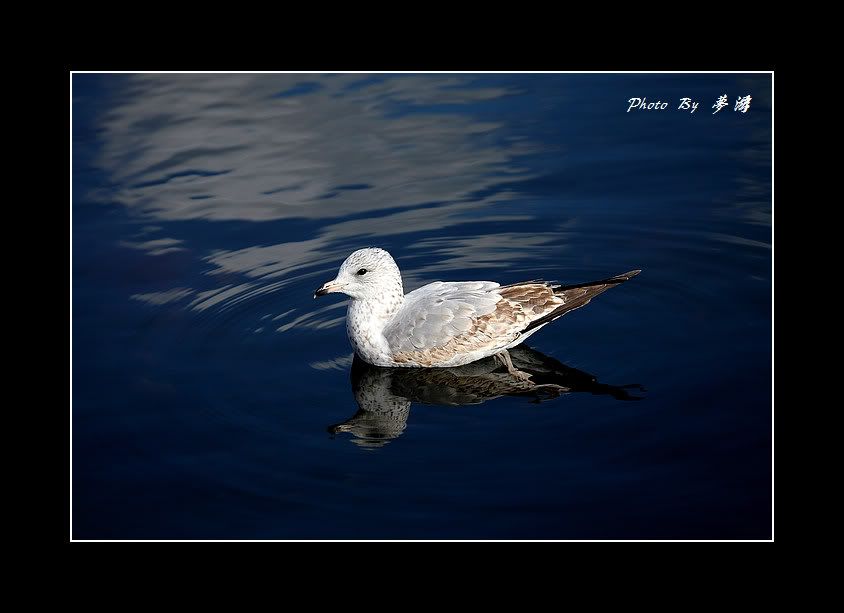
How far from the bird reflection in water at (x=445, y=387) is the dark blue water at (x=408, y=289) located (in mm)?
36

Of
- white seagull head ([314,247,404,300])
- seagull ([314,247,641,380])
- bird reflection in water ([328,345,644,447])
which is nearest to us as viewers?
bird reflection in water ([328,345,644,447])

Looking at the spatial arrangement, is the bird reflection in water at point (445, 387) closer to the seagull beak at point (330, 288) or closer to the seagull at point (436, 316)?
the seagull at point (436, 316)

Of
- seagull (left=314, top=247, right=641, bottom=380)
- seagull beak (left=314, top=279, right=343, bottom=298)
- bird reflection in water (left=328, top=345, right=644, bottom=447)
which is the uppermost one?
seagull beak (left=314, top=279, right=343, bottom=298)

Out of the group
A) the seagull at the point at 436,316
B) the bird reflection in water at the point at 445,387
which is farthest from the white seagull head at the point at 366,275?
the bird reflection in water at the point at 445,387

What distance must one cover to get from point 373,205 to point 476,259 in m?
1.99

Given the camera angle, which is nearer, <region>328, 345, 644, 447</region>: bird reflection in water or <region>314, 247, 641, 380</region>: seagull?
<region>328, 345, 644, 447</region>: bird reflection in water

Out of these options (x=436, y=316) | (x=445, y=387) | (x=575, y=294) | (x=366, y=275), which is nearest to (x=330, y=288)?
(x=366, y=275)

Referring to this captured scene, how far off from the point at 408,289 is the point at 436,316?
1638 mm

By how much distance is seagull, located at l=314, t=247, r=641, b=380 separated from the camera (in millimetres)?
9805

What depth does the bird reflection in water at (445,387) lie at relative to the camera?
9.04 m

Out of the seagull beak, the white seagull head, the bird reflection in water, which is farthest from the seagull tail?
the seagull beak

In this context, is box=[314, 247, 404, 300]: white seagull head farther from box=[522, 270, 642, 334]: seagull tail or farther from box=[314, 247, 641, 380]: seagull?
box=[522, 270, 642, 334]: seagull tail

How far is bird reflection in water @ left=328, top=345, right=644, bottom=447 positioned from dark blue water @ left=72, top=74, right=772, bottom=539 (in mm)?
36

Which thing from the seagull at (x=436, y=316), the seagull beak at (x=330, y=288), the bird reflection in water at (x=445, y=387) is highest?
the seagull beak at (x=330, y=288)
